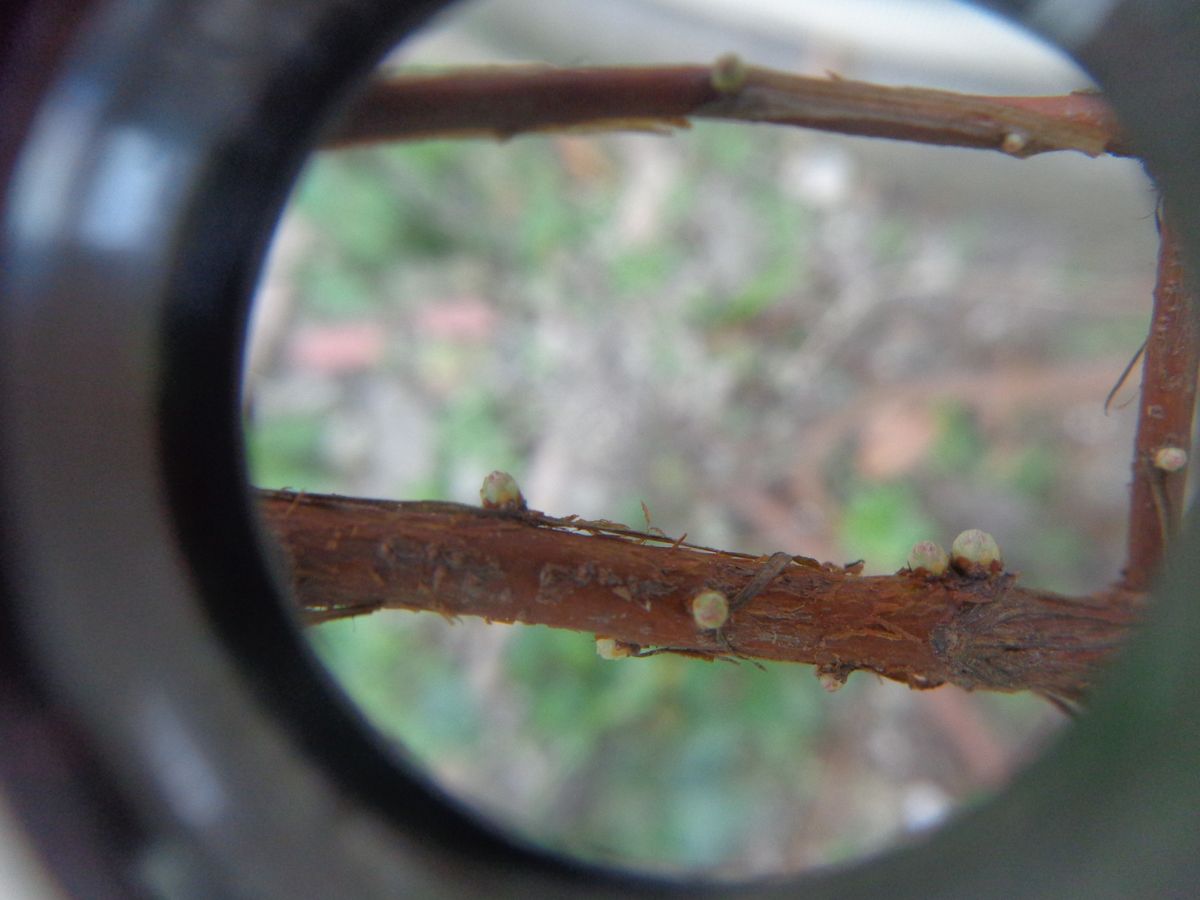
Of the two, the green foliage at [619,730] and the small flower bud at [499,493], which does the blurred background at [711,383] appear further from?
the small flower bud at [499,493]

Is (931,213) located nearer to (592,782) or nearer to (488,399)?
(488,399)

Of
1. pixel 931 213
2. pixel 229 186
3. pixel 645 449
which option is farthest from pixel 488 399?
pixel 229 186

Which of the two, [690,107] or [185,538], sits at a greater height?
[690,107]

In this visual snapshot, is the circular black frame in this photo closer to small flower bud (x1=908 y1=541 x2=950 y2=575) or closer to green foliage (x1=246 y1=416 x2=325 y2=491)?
→ small flower bud (x1=908 y1=541 x2=950 y2=575)

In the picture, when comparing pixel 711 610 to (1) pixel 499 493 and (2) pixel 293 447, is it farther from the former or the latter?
(2) pixel 293 447

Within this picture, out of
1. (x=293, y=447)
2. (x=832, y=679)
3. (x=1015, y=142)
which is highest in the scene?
(x=293, y=447)

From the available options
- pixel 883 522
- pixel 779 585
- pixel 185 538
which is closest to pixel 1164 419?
pixel 779 585
